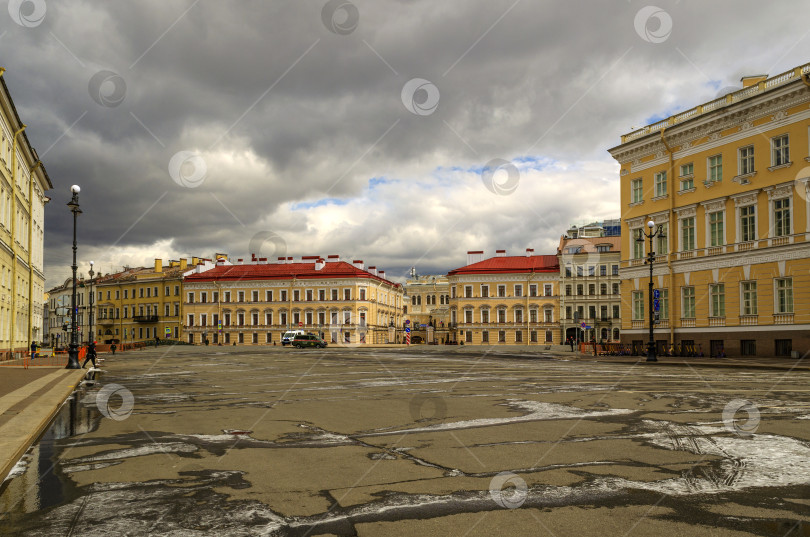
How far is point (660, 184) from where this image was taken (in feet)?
141

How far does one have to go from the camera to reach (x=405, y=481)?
22.0ft

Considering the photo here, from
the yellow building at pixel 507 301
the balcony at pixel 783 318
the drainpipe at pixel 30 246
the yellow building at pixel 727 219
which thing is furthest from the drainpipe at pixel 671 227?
the yellow building at pixel 507 301

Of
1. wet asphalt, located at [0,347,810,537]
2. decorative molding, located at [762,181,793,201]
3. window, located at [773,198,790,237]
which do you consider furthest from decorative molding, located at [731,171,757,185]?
wet asphalt, located at [0,347,810,537]

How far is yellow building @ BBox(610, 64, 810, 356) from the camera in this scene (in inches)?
1315

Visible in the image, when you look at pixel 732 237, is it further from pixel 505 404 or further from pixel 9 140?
pixel 9 140

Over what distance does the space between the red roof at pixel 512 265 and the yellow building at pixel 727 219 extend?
42.3 metres

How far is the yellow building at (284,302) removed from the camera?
9488 centimetres

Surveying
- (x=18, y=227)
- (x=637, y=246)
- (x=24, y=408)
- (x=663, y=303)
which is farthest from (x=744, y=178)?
(x=18, y=227)

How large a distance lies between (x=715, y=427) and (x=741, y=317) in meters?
30.2

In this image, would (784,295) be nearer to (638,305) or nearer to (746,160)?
(746,160)

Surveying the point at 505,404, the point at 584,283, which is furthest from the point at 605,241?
the point at 505,404

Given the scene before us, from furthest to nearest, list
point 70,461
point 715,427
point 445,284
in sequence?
point 445,284, point 715,427, point 70,461

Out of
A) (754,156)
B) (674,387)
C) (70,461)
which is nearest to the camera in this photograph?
(70,461)

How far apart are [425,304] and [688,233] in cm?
7801
